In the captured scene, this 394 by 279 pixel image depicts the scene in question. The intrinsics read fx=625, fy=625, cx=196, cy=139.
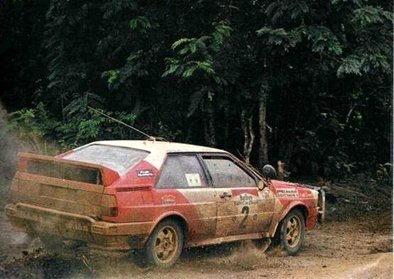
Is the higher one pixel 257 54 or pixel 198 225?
pixel 257 54

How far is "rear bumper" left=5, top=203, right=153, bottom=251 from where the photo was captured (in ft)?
21.8

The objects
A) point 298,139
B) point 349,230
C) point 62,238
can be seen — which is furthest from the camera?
point 298,139

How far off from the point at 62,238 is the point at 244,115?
695 centimetres

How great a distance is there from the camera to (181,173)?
7.57 metres

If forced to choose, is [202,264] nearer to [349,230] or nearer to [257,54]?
[349,230]

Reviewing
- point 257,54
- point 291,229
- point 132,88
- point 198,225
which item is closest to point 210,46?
point 257,54

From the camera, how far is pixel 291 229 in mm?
9156

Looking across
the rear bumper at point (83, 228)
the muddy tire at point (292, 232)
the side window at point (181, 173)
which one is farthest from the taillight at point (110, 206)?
the muddy tire at point (292, 232)

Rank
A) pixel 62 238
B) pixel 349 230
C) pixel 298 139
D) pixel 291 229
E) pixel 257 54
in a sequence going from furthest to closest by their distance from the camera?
pixel 298 139 < pixel 257 54 < pixel 349 230 < pixel 291 229 < pixel 62 238

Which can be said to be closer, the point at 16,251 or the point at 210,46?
the point at 16,251

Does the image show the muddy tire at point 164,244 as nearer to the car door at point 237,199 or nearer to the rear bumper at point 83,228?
the rear bumper at point 83,228

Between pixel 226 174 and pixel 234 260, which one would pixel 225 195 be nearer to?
pixel 226 174

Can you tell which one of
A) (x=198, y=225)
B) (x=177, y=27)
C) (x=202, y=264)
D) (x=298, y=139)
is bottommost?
(x=202, y=264)

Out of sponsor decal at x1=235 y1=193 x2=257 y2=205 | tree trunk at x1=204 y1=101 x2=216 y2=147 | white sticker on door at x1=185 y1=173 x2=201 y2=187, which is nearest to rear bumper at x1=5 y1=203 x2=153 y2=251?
white sticker on door at x1=185 y1=173 x2=201 y2=187
